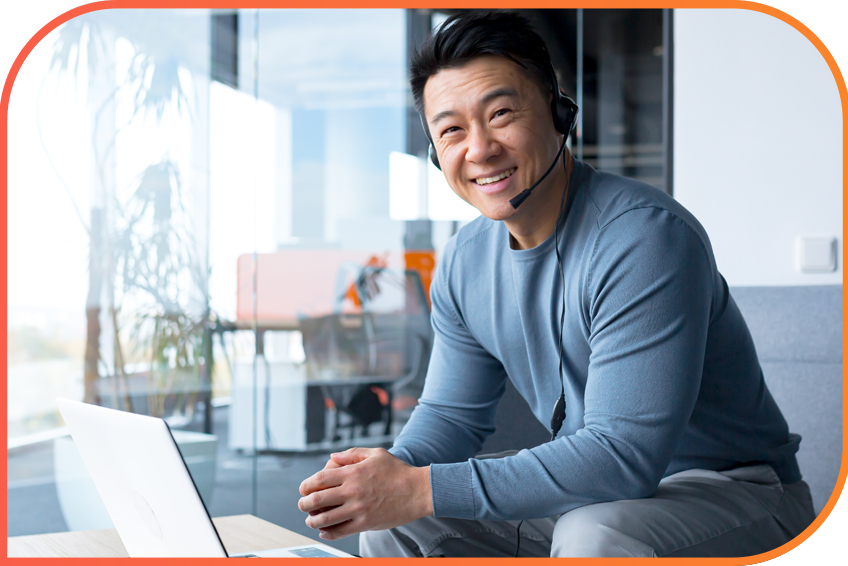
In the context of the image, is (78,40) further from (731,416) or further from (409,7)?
(731,416)

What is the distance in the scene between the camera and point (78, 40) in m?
2.42

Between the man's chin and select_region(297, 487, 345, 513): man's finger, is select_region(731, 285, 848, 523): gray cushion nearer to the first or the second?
the man's chin

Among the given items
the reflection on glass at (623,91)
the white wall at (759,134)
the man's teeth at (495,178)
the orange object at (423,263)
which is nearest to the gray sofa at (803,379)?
the white wall at (759,134)

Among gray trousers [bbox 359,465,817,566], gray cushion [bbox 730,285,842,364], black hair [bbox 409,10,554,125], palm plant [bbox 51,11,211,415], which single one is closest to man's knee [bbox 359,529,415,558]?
gray trousers [bbox 359,465,817,566]

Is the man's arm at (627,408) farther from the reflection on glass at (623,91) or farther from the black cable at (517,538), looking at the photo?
the reflection on glass at (623,91)

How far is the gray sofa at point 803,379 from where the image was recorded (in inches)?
54.1

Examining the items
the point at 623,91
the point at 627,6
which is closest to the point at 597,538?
the point at 627,6

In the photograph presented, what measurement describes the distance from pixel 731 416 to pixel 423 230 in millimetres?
1935

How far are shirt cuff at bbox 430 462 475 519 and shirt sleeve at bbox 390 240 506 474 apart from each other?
0.29 m

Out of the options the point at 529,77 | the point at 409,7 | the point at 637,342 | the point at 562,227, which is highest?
the point at 409,7

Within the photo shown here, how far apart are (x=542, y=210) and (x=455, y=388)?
363 millimetres

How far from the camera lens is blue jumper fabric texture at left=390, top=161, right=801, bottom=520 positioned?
35.3 inches

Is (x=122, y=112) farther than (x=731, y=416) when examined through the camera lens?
Yes

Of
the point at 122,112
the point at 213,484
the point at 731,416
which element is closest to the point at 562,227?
the point at 731,416
